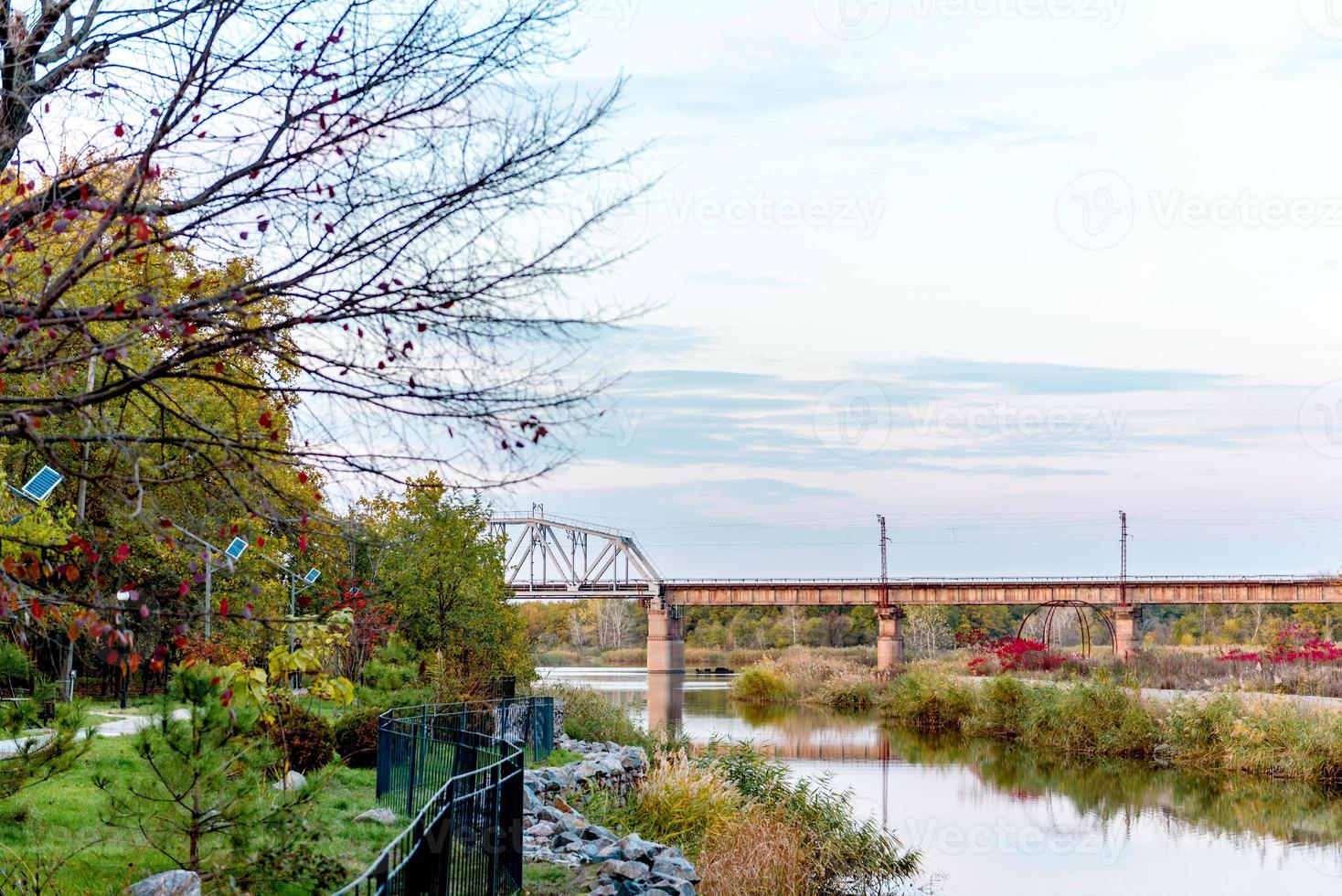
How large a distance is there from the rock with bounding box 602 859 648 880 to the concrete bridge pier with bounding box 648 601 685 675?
66862mm

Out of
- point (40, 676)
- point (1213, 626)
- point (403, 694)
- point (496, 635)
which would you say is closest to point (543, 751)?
point (403, 694)

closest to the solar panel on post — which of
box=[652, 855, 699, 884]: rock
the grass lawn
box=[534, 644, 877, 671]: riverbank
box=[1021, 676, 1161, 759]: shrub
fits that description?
the grass lawn

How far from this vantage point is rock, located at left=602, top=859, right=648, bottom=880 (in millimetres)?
12852

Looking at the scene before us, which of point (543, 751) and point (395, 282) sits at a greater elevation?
point (395, 282)

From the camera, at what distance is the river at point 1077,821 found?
61.8 ft

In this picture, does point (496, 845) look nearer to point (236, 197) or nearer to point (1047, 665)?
point (236, 197)

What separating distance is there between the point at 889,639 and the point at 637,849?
187 feet

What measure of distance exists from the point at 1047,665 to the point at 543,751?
99.9 feet

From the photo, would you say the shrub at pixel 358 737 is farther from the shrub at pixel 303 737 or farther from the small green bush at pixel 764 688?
the small green bush at pixel 764 688

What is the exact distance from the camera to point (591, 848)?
14414 millimetres

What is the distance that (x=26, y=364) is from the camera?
6523 mm

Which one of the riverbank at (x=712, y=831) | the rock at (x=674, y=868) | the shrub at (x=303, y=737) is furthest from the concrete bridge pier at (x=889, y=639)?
the rock at (x=674, y=868)

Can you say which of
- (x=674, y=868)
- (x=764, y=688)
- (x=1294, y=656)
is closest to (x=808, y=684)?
(x=764, y=688)

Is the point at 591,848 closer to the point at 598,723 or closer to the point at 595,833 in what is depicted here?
the point at 595,833
